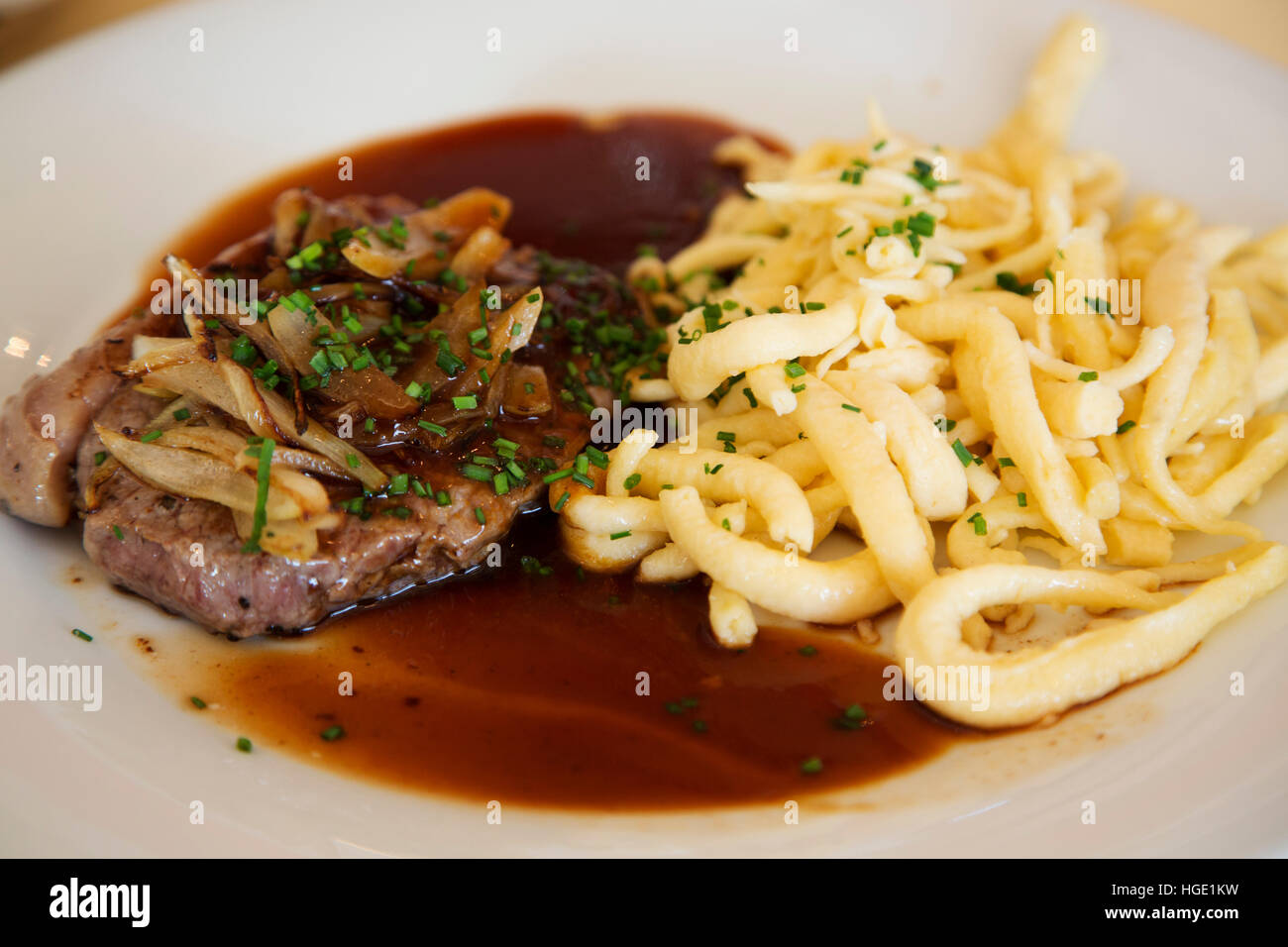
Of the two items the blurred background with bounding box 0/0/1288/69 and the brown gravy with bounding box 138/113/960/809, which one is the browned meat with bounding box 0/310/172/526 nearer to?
the brown gravy with bounding box 138/113/960/809

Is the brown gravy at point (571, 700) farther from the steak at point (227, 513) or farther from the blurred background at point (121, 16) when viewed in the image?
the blurred background at point (121, 16)

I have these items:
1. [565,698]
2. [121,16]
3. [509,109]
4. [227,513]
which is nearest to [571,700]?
[565,698]

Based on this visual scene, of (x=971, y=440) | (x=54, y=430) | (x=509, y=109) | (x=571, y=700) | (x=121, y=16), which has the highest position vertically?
(x=121, y=16)

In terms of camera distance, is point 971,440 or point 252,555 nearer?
→ point 252,555

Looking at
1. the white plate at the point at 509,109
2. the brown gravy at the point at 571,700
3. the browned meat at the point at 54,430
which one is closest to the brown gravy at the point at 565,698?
the brown gravy at the point at 571,700

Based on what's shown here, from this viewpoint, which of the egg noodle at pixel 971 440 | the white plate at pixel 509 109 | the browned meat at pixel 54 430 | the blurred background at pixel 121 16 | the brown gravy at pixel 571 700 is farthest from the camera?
the blurred background at pixel 121 16

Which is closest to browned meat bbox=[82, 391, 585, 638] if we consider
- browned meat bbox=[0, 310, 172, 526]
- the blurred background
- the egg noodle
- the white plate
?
browned meat bbox=[0, 310, 172, 526]

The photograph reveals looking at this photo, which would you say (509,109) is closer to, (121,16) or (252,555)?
(121,16)
